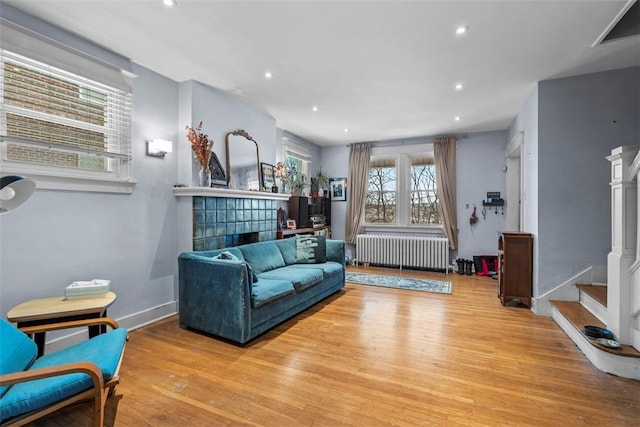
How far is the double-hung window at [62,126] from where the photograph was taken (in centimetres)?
223

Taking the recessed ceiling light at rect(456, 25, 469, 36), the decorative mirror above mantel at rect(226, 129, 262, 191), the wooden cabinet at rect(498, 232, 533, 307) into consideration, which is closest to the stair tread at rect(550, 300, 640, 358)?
the wooden cabinet at rect(498, 232, 533, 307)

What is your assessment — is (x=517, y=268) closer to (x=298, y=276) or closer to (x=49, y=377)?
(x=298, y=276)

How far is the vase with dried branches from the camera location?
134 inches

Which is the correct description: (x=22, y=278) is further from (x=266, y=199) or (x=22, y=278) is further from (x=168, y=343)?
(x=266, y=199)

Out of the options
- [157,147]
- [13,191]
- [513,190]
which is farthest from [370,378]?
[513,190]

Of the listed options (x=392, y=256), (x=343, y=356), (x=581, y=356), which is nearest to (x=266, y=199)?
(x=343, y=356)

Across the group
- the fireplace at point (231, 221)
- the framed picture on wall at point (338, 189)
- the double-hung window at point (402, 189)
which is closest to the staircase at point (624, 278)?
the double-hung window at point (402, 189)

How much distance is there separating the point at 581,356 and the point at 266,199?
13.1 ft

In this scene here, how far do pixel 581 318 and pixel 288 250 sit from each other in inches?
137

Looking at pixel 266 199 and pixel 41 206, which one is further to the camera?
pixel 266 199

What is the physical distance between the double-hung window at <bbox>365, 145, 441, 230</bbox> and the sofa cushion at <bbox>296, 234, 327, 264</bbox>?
2512 millimetres

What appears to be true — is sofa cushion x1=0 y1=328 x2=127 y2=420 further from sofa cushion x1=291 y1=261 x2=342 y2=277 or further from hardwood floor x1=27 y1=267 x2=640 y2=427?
sofa cushion x1=291 y1=261 x2=342 y2=277

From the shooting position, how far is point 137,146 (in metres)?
3.06

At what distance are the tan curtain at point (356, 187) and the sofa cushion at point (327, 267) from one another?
237 centimetres
